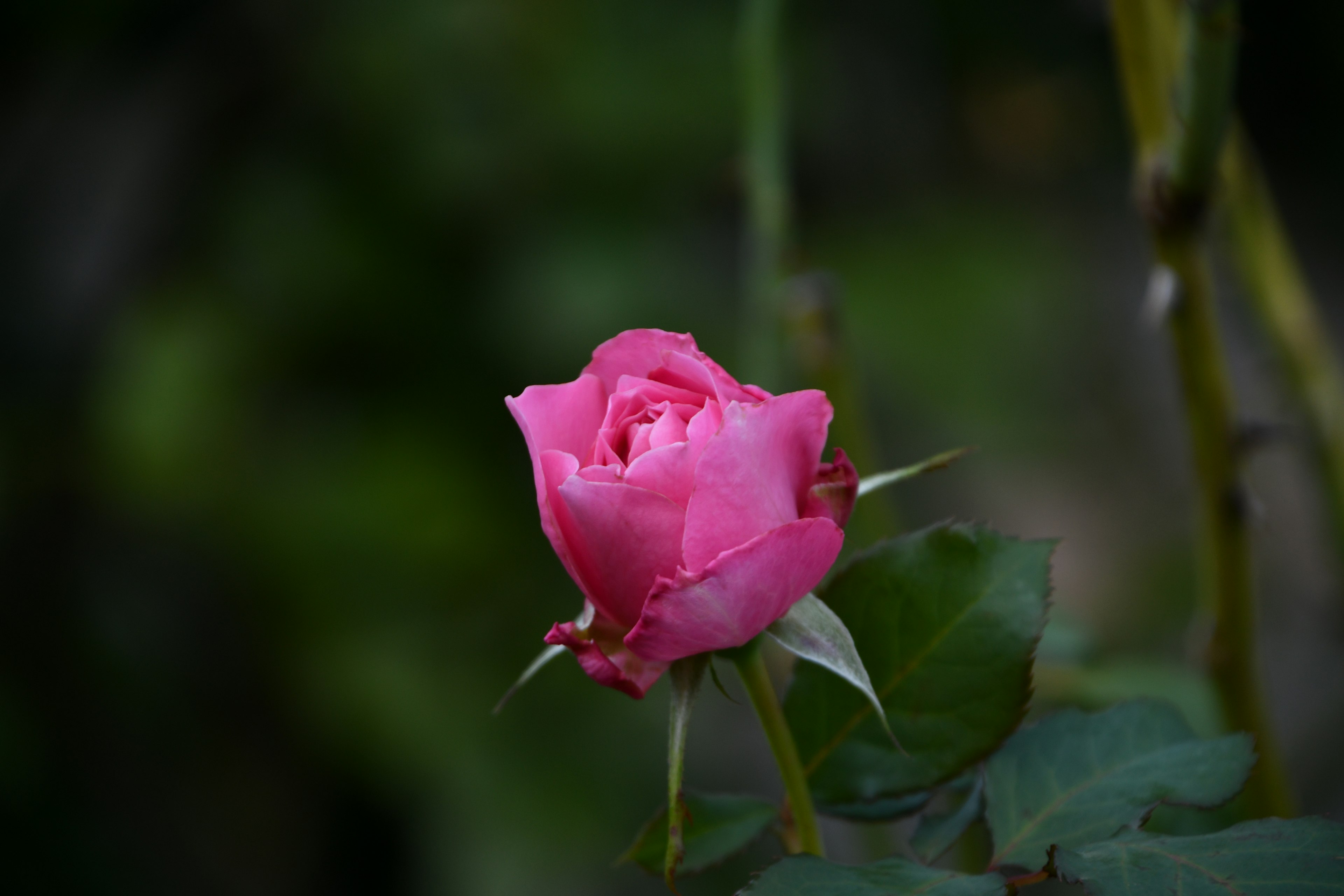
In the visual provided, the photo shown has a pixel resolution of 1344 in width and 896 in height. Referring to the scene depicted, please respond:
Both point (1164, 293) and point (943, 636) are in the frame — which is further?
point (1164, 293)

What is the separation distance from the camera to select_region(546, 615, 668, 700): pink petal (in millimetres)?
225

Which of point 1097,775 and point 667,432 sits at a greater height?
point 667,432

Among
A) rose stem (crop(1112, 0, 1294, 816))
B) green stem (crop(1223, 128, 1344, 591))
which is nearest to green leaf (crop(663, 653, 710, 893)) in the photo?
rose stem (crop(1112, 0, 1294, 816))

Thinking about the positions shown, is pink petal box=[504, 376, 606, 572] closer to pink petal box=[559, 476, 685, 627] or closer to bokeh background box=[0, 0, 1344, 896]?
pink petal box=[559, 476, 685, 627]

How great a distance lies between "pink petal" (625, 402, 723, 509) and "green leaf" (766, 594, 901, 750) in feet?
0.13

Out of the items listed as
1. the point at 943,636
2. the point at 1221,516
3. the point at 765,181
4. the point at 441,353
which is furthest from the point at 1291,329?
the point at 441,353

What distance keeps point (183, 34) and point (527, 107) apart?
0.59 meters

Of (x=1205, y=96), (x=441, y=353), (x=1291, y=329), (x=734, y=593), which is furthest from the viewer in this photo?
(x=441, y=353)

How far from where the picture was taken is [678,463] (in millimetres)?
226

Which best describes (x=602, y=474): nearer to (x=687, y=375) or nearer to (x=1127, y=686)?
(x=687, y=375)

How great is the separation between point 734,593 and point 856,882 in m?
0.08

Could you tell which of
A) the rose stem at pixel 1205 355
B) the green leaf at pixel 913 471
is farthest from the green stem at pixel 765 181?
the green leaf at pixel 913 471

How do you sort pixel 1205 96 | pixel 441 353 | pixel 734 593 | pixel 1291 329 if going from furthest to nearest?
pixel 441 353, pixel 1291 329, pixel 1205 96, pixel 734 593

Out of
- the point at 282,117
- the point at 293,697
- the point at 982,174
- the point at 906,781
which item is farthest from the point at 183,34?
the point at 906,781
